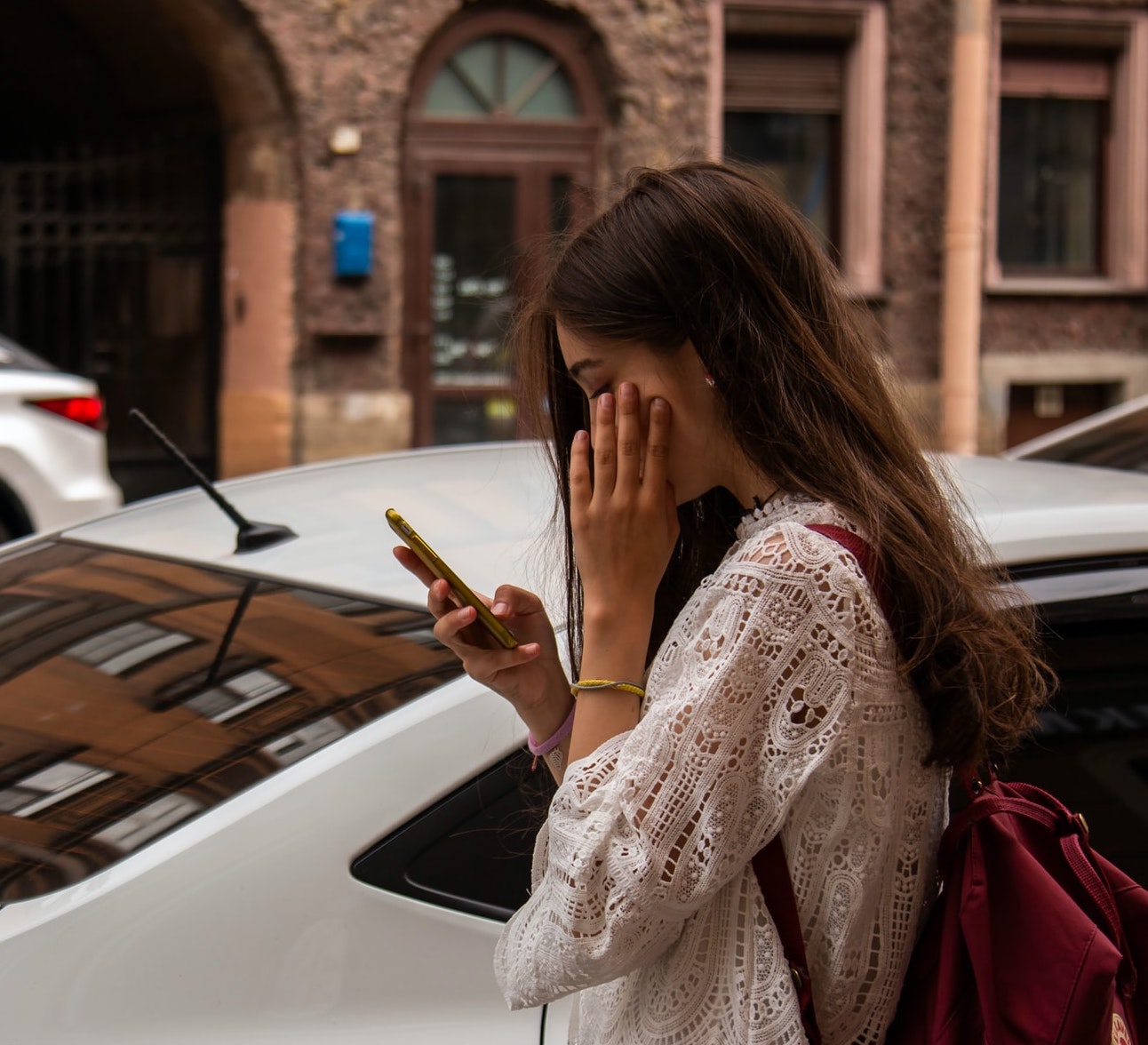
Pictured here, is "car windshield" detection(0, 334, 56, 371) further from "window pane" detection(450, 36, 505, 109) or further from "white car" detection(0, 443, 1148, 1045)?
"window pane" detection(450, 36, 505, 109)

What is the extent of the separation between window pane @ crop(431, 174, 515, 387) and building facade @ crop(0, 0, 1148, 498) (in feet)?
0.06

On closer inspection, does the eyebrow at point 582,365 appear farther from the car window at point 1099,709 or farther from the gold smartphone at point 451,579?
the car window at point 1099,709

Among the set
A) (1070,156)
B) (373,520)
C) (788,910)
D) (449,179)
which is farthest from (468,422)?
(788,910)

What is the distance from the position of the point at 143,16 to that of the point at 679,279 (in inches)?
355

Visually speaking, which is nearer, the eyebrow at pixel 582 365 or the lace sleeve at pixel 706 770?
the lace sleeve at pixel 706 770

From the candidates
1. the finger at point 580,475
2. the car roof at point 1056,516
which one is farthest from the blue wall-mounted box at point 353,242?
the finger at point 580,475

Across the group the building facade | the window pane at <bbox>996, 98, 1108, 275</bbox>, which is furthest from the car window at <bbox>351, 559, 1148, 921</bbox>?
the window pane at <bbox>996, 98, 1108, 275</bbox>

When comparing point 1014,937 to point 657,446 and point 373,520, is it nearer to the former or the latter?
point 657,446

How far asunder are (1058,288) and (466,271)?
161 inches

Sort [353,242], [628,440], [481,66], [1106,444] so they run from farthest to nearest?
[481,66]
[353,242]
[1106,444]
[628,440]

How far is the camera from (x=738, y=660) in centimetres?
112

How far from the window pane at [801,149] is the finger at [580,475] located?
29.8 feet

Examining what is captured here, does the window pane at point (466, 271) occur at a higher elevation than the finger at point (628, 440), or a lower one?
higher

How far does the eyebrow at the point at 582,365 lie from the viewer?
128cm
